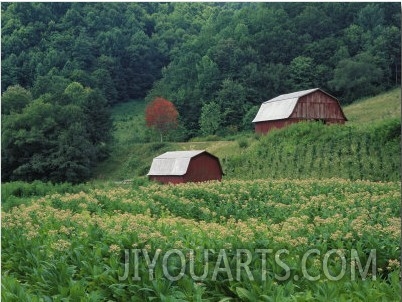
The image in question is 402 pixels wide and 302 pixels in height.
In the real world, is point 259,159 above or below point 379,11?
below

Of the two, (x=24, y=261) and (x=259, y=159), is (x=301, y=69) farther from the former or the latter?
(x=24, y=261)

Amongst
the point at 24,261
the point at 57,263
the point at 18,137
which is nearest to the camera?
the point at 57,263

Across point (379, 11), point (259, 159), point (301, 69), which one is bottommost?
point (259, 159)

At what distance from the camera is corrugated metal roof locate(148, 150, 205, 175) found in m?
40.1

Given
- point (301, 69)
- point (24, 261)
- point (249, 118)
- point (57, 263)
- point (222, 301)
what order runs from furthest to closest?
point (301, 69) → point (249, 118) → point (24, 261) → point (57, 263) → point (222, 301)

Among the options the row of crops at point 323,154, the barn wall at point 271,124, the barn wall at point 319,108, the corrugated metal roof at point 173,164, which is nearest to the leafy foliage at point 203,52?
the barn wall at point 271,124

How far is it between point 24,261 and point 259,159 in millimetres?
29414

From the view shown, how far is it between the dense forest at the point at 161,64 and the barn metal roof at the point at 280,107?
9058mm

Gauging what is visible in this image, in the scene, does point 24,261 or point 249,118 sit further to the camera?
point 249,118

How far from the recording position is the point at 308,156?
37.1 metres

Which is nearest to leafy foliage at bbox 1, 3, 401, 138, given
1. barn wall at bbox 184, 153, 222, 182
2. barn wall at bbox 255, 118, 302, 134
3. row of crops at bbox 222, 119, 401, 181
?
barn wall at bbox 255, 118, 302, 134

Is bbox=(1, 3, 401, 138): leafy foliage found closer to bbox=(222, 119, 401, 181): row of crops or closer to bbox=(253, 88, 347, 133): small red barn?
bbox=(253, 88, 347, 133): small red barn

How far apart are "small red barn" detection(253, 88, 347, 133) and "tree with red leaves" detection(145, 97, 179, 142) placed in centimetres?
1707

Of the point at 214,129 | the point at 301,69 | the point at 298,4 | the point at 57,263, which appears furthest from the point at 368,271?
the point at 298,4
